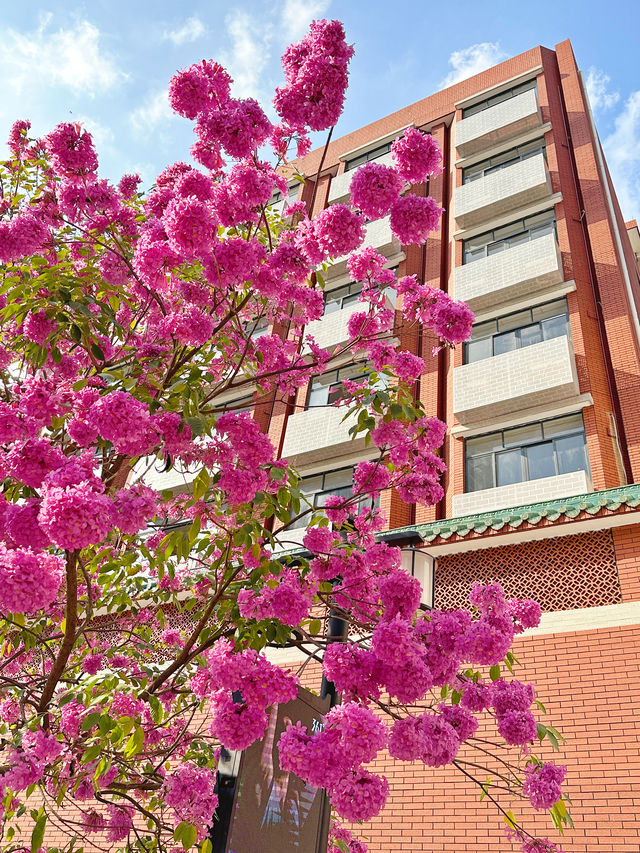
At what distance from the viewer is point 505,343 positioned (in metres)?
16.2

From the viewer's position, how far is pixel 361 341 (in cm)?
530

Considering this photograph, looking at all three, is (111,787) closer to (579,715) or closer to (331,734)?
(331,734)

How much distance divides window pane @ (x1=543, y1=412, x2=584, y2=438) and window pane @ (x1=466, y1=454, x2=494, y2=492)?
1.37m

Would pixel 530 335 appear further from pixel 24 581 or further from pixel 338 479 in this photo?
pixel 24 581

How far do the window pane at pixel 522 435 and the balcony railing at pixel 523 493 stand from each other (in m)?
1.14

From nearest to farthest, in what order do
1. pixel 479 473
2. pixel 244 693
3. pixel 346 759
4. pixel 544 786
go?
pixel 346 759 → pixel 244 693 → pixel 544 786 → pixel 479 473

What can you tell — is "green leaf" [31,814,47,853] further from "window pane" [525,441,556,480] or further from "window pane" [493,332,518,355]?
"window pane" [493,332,518,355]

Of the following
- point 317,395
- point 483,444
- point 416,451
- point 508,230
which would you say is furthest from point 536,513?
point 508,230

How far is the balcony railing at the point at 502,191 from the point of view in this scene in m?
Result: 17.9

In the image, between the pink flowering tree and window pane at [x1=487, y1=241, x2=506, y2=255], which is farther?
window pane at [x1=487, y1=241, x2=506, y2=255]

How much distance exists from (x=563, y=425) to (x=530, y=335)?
2.78 meters

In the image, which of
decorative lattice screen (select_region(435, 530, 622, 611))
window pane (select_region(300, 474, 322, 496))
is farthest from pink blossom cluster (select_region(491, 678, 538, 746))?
window pane (select_region(300, 474, 322, 496))

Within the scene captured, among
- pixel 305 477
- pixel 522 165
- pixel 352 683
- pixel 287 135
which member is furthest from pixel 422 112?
pixel 352 683

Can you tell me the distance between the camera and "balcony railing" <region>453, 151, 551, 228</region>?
17.9 metres
